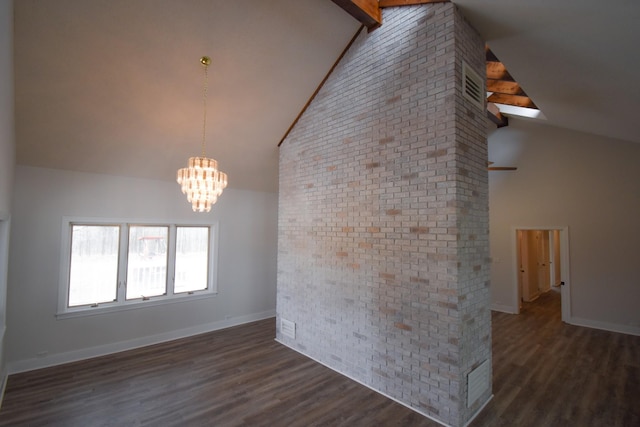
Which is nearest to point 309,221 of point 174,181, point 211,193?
point 211,193

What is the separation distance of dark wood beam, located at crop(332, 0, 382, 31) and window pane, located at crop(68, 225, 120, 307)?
463cm

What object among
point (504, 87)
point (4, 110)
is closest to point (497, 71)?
point (504, 87)

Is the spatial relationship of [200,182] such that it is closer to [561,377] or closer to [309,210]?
[309,210]

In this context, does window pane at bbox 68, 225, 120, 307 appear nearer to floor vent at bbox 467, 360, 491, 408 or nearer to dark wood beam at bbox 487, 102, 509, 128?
floor vent at bbox 467, 360, 491, 408

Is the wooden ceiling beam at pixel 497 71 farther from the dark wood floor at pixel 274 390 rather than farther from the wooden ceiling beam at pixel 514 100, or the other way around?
the dark wood floor at pixel 274 390

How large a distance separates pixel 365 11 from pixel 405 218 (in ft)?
8.02

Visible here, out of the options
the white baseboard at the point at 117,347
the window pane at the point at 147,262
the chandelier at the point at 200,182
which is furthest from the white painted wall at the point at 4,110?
the window pane at the point at 147,262

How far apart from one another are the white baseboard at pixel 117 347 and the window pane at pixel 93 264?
2.28 ft

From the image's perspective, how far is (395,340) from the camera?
10.7 ft

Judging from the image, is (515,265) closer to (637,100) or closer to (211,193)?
(637,100)

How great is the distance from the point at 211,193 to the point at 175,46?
1.77 metres

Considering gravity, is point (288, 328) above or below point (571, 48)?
below

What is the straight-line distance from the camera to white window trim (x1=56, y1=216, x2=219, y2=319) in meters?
4.29

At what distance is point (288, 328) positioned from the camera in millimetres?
4754
